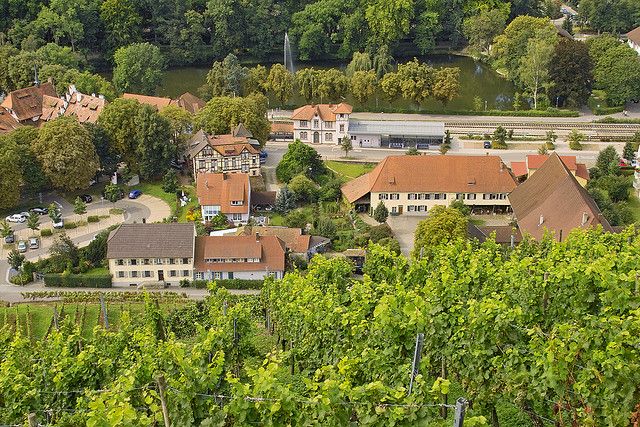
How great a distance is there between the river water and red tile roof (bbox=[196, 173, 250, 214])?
81.9ft

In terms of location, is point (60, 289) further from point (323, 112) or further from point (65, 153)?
point (323, 112)

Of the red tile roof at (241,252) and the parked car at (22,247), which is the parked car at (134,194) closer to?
the parked car at (22,247)

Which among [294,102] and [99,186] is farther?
[294,102]

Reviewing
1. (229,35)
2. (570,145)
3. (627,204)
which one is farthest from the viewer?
(229,35)

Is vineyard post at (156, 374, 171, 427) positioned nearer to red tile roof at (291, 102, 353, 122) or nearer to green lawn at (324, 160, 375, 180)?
green lawn at (324, 160, 375, 180)

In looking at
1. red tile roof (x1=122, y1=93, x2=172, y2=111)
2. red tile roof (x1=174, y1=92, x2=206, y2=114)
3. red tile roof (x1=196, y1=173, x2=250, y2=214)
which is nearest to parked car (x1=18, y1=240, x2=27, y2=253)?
red tile roof (x1=196, y1=173, x2=250, y2=214)

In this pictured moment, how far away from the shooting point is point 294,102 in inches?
2842

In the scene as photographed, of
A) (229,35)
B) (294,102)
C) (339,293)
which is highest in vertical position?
(229,35)

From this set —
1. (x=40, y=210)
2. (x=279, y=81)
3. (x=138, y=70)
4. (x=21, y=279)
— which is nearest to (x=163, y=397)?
(x=21, y=279)

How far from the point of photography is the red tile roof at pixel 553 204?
36531mm

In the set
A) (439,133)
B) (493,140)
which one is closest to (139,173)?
(439,133)

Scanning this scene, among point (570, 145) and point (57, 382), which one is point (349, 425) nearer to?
point (57, 382)

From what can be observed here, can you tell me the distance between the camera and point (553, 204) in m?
39.2

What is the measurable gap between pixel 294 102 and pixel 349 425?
197 ft
